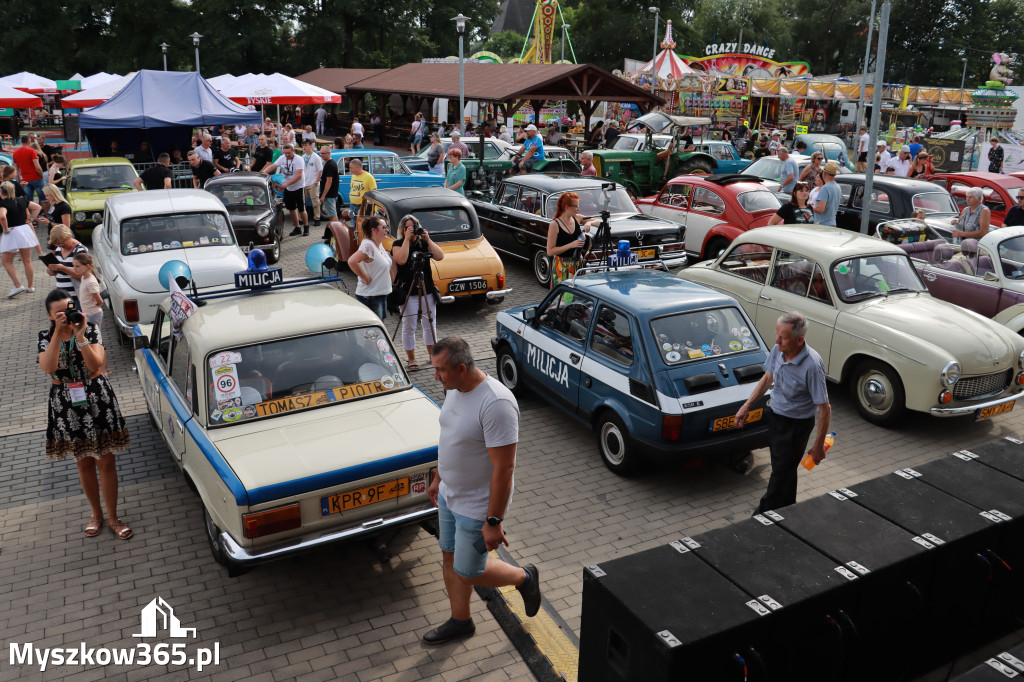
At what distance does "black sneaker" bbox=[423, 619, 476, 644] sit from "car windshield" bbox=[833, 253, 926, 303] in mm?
5642

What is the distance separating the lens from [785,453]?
5.64m

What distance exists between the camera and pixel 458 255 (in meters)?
11.1

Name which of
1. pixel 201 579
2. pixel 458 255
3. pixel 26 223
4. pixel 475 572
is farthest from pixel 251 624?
pixel 26 223

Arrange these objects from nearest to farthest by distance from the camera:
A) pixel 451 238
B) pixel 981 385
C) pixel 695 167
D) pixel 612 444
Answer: pixel 612 444 → pixel 981 385 → pixel 451 238 → pixel 695 167

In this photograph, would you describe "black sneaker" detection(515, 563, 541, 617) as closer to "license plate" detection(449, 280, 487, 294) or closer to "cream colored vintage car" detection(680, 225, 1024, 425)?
"cream colored vintage car" detection(680, 225, 1024, 425)

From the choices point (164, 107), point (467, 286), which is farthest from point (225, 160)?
point (467, 286)

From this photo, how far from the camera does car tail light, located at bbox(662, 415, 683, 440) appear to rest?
246 inches

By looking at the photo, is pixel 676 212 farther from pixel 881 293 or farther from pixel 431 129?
pixel 431 129

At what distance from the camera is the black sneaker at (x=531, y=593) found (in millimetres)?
4777

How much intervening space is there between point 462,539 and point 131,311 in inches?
265

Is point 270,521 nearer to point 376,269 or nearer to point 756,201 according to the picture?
point 376,269

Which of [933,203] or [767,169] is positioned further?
[767,169]

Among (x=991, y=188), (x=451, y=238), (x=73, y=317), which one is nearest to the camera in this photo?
(x=73, y=317)

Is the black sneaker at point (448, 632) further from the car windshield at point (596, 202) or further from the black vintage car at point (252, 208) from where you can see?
the black vintage car at point (252, 208)
